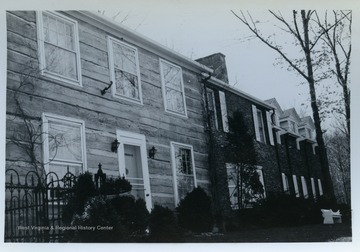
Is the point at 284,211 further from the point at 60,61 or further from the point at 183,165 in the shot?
the point at 60,61

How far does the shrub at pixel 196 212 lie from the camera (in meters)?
5.19

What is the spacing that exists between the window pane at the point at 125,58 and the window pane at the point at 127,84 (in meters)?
0.07

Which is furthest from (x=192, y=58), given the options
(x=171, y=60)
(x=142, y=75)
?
(x=142, y=75)

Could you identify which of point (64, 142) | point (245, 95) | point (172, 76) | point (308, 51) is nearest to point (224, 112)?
point (245, 95)

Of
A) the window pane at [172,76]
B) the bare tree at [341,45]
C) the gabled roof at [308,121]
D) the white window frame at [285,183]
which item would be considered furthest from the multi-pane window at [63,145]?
the bare tree at [341,45]

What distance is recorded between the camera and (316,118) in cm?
534

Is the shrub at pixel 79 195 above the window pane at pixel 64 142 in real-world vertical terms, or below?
below

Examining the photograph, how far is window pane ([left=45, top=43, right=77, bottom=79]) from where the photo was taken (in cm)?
496

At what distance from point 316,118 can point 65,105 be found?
2808 millimetres

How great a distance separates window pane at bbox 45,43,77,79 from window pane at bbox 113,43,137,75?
0.53m

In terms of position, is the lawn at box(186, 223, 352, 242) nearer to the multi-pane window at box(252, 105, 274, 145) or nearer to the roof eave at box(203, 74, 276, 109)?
the multi-pane window at box(252, 105, 274, 145)

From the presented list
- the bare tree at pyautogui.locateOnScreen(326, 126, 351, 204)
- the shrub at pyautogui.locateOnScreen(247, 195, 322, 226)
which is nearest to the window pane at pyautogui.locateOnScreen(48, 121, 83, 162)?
the shrub at pyautogui.locateOnScreen(247, 195, 322, 226)

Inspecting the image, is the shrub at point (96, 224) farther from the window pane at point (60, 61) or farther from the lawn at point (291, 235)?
the window pane at point (60, 61)

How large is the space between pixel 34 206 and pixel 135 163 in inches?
46.9
